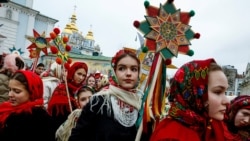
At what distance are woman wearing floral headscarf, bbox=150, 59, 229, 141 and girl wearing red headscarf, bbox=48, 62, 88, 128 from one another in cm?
213

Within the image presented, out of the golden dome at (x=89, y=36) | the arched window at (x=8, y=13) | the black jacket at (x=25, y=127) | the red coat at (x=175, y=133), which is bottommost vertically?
the black jacket at (x=25, y=127)

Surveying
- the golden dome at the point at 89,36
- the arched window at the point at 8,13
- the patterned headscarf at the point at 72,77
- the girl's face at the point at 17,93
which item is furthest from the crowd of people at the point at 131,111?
the golden dome at the point at 89,36

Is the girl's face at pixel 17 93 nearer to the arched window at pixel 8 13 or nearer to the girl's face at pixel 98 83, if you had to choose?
the girl's face at pixel 98 83

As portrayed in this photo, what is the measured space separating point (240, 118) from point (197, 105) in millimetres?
967

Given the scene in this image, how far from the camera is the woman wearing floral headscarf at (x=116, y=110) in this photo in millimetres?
2479

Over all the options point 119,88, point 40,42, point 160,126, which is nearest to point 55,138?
point 119,88

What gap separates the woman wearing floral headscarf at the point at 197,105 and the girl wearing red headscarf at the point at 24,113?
127cm

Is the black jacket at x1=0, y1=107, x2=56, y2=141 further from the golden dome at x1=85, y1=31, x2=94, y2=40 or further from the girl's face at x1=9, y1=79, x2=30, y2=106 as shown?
the golden dome at x1=85, y1=31, x2=94, y2=40

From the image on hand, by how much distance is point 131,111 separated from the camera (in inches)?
103

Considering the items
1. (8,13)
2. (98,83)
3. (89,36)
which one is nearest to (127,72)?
(98,83)

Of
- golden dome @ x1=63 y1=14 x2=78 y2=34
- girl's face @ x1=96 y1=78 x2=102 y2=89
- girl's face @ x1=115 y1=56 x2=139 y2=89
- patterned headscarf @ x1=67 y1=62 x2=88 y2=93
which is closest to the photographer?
girl's face @ x1=115 y1=56 x2=139 y2=89

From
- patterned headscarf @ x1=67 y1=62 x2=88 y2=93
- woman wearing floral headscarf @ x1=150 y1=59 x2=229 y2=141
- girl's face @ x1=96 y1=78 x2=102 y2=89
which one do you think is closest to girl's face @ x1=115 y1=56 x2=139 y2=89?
woman wearing floral headscarf @ x1=150 y1=59 x2=229 y2=141

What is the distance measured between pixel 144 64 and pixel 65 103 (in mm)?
1196

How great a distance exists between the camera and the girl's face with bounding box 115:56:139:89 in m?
2.60
